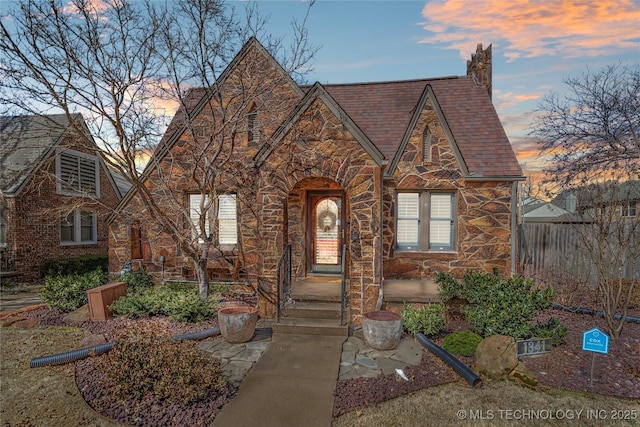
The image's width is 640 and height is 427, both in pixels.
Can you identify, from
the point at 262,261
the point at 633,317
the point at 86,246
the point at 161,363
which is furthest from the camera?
the point at 86,246

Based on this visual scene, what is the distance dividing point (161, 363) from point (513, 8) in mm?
10130

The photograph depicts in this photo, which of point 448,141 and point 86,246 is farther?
point 86,246

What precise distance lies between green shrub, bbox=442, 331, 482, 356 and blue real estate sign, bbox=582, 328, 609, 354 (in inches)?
58.2

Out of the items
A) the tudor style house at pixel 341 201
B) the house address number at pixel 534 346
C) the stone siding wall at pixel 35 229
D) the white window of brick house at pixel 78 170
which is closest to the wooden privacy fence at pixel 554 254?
the tudor style house at pixel 341 201

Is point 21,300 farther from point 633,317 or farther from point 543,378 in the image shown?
point 633,317

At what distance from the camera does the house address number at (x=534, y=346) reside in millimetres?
5520

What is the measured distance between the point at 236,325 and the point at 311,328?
1475mm

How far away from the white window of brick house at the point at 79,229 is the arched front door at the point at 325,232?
1118 centimetres

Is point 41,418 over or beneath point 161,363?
beneath

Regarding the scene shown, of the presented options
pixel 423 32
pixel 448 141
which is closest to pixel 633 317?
pixel 448 141

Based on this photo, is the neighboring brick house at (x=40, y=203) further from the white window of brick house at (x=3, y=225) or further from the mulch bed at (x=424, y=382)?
the mulch bed at (x=424, y=382)

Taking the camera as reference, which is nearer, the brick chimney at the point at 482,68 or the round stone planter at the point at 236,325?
the round stone planter at the point at 236,325

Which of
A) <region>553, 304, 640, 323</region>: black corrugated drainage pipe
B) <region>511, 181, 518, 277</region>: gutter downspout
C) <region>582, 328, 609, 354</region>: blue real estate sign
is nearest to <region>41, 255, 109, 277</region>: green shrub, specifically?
<region>511, 181, 518, 277</region>: gutter downspout

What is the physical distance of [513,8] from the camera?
26.4 ft
